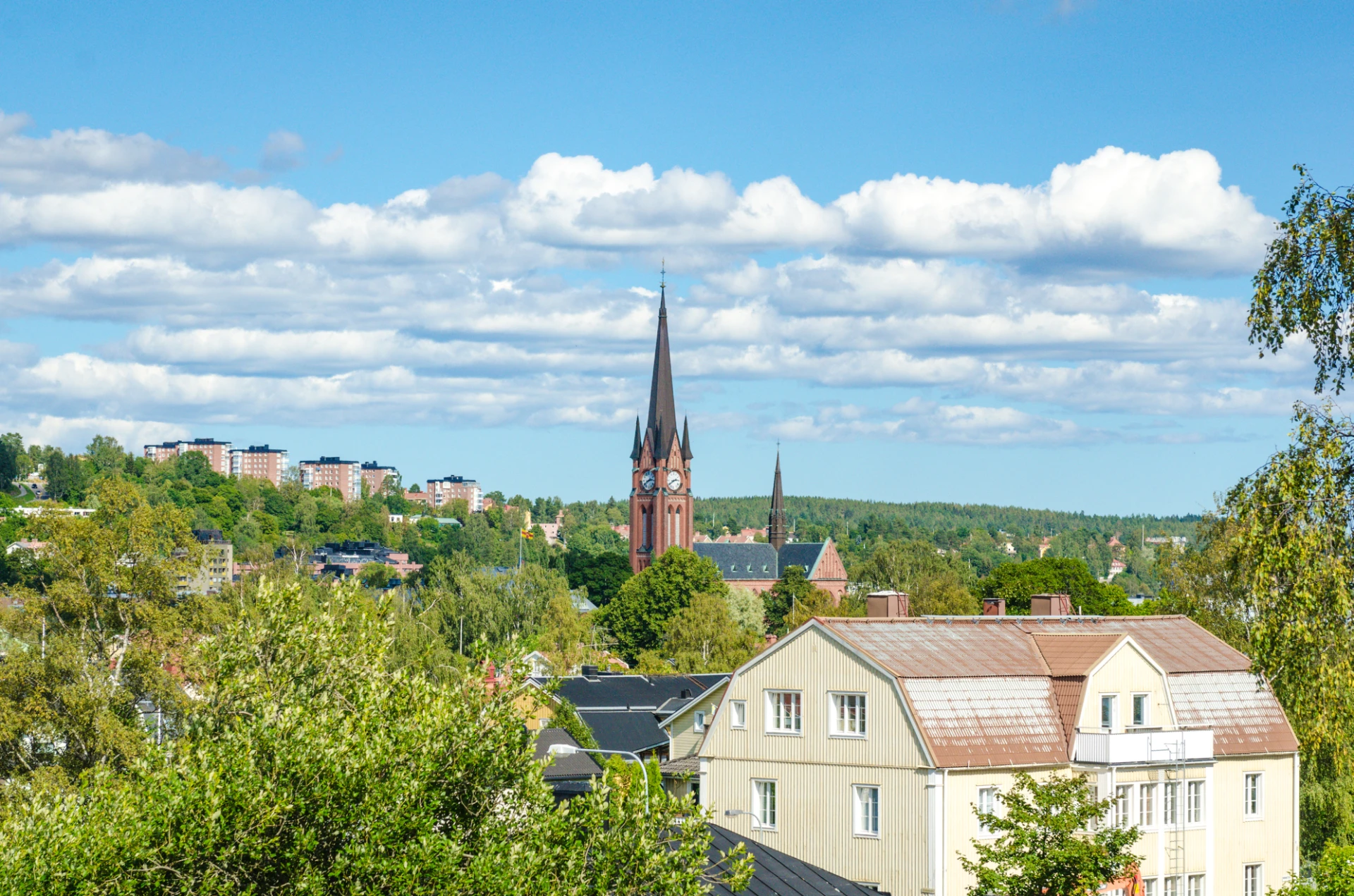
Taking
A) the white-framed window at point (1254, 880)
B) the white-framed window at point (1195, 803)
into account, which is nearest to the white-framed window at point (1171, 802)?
the white-framed window at point (1195, 803)

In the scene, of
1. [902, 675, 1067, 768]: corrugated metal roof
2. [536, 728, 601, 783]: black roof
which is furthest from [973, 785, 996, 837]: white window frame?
[536, 728, 601, 783]: black roof

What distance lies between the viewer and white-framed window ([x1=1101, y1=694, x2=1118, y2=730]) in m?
40.9

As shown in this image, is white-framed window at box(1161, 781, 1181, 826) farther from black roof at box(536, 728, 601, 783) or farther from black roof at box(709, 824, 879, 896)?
black roof at box(536, 728, 601, 783)

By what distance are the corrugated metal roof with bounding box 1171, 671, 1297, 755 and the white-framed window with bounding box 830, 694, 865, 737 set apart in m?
8.91

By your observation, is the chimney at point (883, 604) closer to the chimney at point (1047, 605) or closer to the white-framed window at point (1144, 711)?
the chimney at point (1047, 605)

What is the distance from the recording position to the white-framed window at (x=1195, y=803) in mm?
40938

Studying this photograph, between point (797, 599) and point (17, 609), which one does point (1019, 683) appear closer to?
point (17, 609)

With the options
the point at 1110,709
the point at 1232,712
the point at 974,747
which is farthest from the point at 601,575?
the point at 974,747

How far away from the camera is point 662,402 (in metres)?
180

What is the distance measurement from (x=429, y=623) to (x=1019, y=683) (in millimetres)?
62676

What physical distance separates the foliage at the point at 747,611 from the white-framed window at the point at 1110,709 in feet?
293

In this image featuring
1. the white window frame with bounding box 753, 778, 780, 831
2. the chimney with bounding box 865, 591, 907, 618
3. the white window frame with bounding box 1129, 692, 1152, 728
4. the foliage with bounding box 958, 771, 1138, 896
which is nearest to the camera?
the foliage with bounding box 958, 771, 1138, 896

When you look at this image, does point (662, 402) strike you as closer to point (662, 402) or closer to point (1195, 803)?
point (662, 402)

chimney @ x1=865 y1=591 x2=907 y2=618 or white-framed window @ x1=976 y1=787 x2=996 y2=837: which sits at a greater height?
chimney @ x1=865 y1=591 x2=907 y2=618
